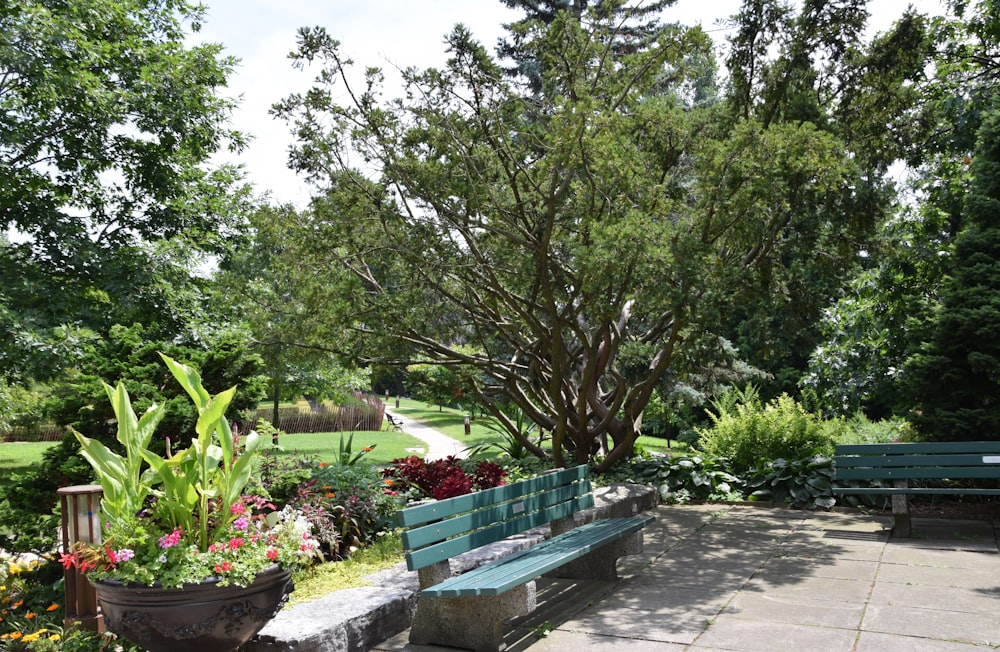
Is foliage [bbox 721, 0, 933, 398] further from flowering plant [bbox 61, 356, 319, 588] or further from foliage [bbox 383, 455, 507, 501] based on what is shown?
flowering plant [bbox 61, 356, 319, 588]

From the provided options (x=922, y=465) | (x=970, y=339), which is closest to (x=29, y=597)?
(x=922, y=465)

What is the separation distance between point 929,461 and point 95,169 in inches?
469

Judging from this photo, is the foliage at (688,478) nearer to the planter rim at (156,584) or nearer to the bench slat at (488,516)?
the bench slat at (488,516)

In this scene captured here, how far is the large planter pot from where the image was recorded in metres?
3.77

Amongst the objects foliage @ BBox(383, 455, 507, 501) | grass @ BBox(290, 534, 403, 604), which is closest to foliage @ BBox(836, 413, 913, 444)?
foliage @ BBox(383, 455, 507, 501)

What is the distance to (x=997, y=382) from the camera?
8.08 m

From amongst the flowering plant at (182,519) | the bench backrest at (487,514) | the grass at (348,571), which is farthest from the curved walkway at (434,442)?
the flowering plant at (182,519)

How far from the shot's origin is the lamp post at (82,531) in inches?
189

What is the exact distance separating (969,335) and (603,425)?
432 centimetres

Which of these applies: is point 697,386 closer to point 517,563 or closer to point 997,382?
point 997,382

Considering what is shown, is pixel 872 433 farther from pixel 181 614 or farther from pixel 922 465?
pixel 181 614

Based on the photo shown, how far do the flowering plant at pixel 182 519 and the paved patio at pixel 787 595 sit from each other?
1.13m

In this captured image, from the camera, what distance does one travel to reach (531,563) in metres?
4.61

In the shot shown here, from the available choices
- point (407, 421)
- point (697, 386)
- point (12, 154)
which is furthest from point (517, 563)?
point (407, 421)
